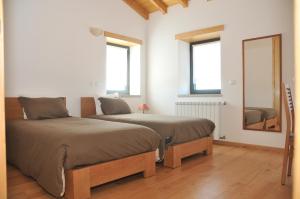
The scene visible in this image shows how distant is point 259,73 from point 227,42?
0.76 metres

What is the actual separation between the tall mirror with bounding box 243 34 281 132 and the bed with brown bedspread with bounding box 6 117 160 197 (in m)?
2.00

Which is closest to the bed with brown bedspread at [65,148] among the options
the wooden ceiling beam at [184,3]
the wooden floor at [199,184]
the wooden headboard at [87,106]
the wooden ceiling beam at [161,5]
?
the wooden floor at [199,184]

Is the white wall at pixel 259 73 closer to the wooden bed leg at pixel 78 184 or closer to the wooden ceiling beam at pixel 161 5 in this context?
the wooden ceiling beam at pixel 161 5

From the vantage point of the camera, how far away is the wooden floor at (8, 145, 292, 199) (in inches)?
75.6

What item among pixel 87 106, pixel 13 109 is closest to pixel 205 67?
pixel 87 106

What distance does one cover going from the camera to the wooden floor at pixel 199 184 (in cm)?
192

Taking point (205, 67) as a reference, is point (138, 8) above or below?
above

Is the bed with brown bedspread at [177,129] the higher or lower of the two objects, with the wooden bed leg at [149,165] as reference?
→ higher

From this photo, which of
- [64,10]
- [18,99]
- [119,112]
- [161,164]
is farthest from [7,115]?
[161,164]

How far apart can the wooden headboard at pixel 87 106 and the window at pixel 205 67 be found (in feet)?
6.67

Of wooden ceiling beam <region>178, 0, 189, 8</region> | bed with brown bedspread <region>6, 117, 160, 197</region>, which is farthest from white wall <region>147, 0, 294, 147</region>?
bed with brown bedspread <region>6, 117, 160, 197</region>

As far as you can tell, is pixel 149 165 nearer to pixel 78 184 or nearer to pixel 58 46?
pixel 78 184

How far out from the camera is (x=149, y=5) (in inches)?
191

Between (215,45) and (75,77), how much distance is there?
2.69 meters
